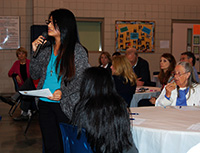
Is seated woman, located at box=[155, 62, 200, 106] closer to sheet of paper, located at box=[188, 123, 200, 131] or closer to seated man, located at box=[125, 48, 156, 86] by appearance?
sheet of paper, located at box=[188, 123, 200, 131]

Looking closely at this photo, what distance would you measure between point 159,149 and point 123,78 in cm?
199

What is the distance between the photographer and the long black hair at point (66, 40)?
7.14ft

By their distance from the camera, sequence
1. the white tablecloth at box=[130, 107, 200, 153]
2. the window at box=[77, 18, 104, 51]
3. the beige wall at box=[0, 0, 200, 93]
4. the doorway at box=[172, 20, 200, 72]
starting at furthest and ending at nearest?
1. the doorway at box=[172, 20, 200, 72]
2. the window at box=[77, 18, 104, 51]
3. the beige wall at box=[0, 0, 200, 93]
4. the white tablecloth at box=[130, 107, 200, 153]

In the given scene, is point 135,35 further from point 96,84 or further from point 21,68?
point 96,84

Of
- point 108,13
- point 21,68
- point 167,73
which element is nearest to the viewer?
point 167,73

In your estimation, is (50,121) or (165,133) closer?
(165,133)

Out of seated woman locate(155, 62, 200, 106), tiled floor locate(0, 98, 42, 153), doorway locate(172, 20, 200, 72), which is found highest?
doorway locate(172, 20, 200, 72)

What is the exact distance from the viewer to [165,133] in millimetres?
2035

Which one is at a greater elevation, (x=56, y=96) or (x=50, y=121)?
(x=56, y=96)

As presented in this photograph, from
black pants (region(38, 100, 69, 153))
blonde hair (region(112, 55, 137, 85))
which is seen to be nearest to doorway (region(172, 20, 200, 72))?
blonde hair (region(112, 55, 137, 85))

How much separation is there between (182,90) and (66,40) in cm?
151

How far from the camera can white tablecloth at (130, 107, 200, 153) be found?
2.01m

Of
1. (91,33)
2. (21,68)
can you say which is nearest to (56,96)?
(21,68)

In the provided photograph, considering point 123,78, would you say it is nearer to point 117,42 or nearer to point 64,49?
point 64,49
